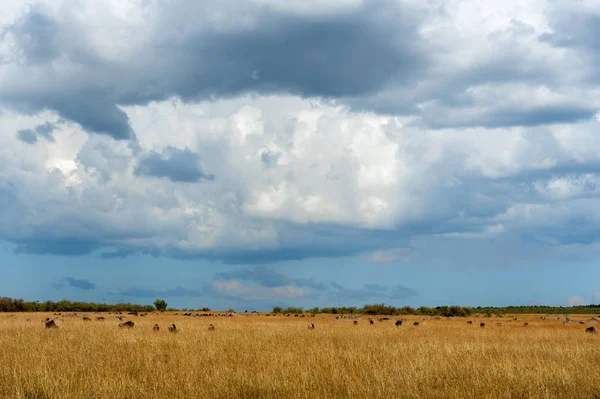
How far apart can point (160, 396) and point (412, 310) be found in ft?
212

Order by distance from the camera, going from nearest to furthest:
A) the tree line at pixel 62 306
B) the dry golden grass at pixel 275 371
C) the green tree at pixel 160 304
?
the dry golden grass at pixel 275 371, the tree line at pixel 62 306, the green tree at pixel 160 304

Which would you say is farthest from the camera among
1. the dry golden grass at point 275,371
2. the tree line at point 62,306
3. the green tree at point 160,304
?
the green tree at point 160,304

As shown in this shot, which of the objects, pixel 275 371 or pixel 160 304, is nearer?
pixel 275 371

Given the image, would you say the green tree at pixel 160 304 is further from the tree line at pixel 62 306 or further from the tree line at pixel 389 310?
the tree line at pixel 389 310

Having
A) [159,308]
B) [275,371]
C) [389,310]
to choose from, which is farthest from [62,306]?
[275,371]

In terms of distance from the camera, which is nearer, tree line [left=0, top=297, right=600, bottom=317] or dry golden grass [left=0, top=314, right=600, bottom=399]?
dry golden grass [left=0, top=314, right=600, bottom=399]

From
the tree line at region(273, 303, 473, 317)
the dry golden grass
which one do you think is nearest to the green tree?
the tree line at region(273, 303, 473, 317)

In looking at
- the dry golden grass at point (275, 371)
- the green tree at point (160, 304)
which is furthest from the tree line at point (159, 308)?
the dry golden grass at point (275, 371)

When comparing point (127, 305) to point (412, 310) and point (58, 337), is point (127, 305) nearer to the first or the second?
point (412, 310)

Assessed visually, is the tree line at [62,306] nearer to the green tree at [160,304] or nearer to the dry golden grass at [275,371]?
the green tree at [160,304]

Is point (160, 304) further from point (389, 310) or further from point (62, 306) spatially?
point (389, 310)

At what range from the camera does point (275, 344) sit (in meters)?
19.9

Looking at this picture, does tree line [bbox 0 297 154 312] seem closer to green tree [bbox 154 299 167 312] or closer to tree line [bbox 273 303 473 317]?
green tree [bbox 154 299 167 312]

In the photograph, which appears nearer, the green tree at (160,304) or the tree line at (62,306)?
the tree line at (62,306)
